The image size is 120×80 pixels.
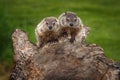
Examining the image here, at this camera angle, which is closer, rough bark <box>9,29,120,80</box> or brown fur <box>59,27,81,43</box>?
rough bark <box>9,29,120,80</box>

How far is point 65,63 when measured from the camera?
1216cm

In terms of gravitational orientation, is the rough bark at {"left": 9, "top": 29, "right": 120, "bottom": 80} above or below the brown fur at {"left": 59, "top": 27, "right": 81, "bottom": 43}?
below

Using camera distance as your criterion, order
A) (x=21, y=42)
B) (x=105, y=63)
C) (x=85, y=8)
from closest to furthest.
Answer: (x=105, y=63)
(x=21, y=42)
(x=85, y=8)

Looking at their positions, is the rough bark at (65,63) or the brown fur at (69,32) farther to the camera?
the brown fur at (69,32)

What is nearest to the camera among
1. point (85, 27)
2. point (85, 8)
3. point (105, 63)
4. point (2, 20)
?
point (105, 63)

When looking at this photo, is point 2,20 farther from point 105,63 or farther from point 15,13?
point 105,63

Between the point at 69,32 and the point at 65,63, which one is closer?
the point at 65,63

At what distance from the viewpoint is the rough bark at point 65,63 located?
11883mm

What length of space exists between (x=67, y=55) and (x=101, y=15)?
1998 cm

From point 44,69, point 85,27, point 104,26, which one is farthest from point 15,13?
point 44,69

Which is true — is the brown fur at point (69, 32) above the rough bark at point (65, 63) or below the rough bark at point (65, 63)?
above

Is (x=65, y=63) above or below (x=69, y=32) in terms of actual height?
below

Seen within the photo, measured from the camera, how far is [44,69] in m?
12.2

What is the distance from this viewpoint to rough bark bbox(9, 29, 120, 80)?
11.9 meters
